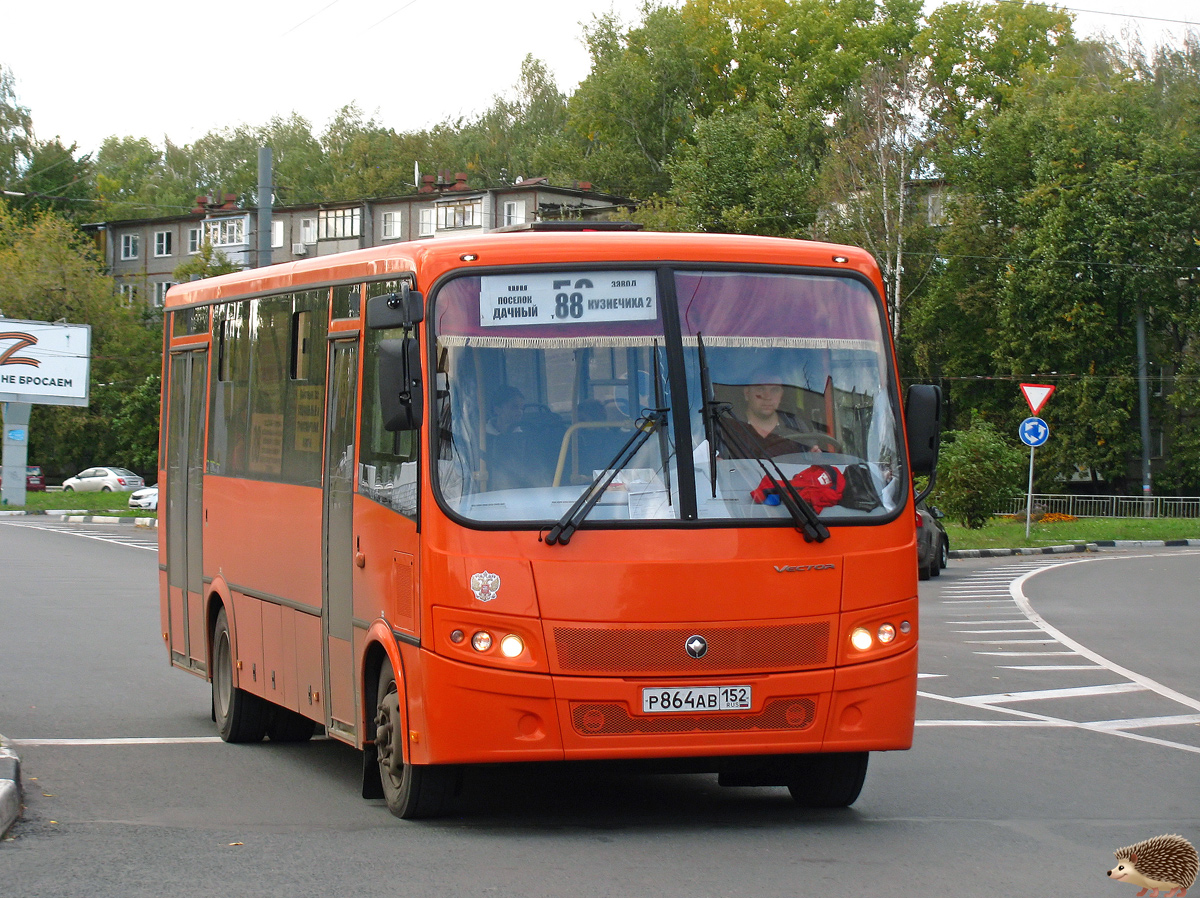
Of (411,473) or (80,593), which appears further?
(80,593)

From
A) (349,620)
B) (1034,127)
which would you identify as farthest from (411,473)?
(1034,127)

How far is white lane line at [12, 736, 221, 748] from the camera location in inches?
403

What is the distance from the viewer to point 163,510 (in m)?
12.5

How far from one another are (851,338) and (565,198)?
2909 inches

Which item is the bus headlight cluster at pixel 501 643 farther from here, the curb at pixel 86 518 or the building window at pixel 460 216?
the building window at pixel 460 216

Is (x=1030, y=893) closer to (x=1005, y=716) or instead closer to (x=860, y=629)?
(x=860, y=629)

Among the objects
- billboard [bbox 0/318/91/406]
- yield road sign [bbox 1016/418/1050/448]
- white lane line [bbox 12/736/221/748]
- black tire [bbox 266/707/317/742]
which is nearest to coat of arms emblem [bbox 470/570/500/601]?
black tire [bbox 266/707/317/742]

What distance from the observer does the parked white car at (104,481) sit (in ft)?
236

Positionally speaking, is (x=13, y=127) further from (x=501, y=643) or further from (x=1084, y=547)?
(x=501, y=643)

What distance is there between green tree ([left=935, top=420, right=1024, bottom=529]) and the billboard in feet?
115

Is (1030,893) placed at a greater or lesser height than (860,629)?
lesser

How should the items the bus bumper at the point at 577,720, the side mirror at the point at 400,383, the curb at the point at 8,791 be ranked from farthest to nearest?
the curb at the point at 8,791 → the side mirror at the point at 400,383 → the bus bumper at the point at 577,720

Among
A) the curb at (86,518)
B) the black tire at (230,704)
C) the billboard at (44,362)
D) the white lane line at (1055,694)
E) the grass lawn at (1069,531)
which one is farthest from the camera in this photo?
the billboard at (44,362)

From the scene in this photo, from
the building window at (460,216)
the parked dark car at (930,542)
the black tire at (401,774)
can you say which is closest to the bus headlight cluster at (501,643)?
the black tire at (401,774)
